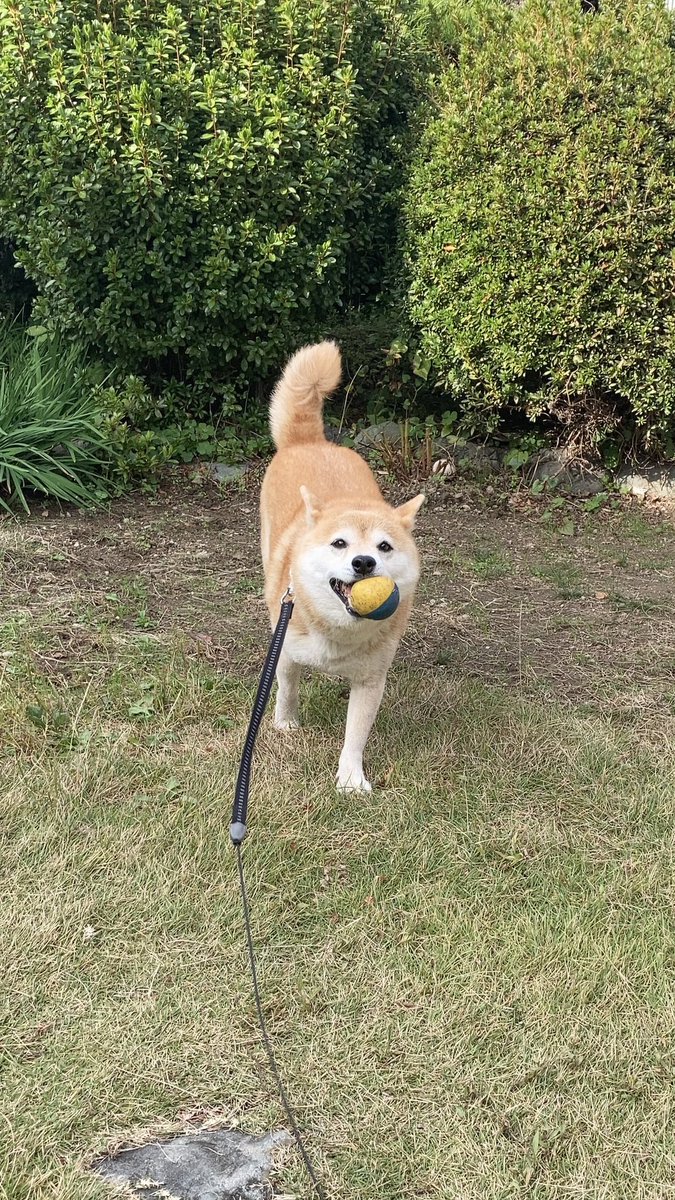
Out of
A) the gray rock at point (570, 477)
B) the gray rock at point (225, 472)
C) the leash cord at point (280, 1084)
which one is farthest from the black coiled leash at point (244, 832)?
the gray rock at point (570, 477)

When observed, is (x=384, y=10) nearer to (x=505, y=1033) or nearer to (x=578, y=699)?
(x=578, y=699)

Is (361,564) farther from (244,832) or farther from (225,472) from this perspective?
(225,472)

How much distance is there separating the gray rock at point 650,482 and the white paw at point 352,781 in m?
3.62

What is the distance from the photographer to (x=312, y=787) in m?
3.34

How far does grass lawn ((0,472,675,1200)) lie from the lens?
2145 millimetres

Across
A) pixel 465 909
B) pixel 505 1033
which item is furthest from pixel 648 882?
pixel 505 1033

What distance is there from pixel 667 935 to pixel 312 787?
1243 mm

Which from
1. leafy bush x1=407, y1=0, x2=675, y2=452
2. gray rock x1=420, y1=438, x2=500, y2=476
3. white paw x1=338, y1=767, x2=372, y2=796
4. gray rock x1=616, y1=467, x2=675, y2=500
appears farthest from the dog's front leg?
gray rock x1=616, y1=467, x2=675, y2=500

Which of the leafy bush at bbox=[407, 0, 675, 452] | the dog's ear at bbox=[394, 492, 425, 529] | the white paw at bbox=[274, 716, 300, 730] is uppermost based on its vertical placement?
the leafy bush at bbox=[407, 0, 675, 452]

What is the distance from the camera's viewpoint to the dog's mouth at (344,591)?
293 centimetres

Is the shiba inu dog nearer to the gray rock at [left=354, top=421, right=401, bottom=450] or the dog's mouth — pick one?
the dog's mouth

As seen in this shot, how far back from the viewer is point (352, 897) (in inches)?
112

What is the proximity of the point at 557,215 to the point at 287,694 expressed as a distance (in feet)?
10.9

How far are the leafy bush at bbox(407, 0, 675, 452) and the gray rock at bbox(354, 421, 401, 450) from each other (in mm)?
639
